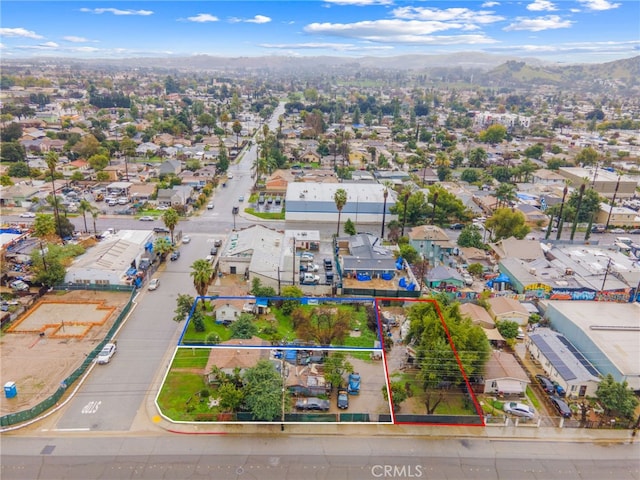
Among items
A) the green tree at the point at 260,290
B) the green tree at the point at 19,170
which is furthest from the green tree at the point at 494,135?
the green tree at the point at 19,170

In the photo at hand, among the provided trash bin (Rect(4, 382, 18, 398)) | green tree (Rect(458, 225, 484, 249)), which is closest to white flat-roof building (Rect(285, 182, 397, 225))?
green tree (Rect(458, 225, 484, 249))

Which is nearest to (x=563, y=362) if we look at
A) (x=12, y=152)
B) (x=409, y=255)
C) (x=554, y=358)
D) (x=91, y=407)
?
(x=554, y=358)

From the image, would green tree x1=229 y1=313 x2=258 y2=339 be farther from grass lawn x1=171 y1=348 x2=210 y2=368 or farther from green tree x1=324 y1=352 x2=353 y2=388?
green tree x1=324 y1=352 x2=353 y2=388

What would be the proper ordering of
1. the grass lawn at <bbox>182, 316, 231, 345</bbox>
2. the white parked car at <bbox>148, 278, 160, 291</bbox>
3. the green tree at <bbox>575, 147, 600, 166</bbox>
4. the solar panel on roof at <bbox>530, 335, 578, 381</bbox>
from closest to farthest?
the solar panel on roof at <bbox>530, 335, 578, 381</bbox> < the grass lawn at <bbox>182, 316, 231, 345</bbox> < the white parked car at <bbox>148, 278, 160, 291</bbox> < the green tree at <bbox>575, 147, 600, 166</bbox>

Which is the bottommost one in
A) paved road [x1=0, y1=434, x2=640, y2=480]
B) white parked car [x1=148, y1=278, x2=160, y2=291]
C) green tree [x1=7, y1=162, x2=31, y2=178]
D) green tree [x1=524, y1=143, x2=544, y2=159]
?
paved road [x1=0, y1=434, x2=640, y2=480]

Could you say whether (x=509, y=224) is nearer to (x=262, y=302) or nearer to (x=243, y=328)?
(x=262, y=302)

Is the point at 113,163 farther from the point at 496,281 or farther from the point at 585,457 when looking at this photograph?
the point at 585,457
